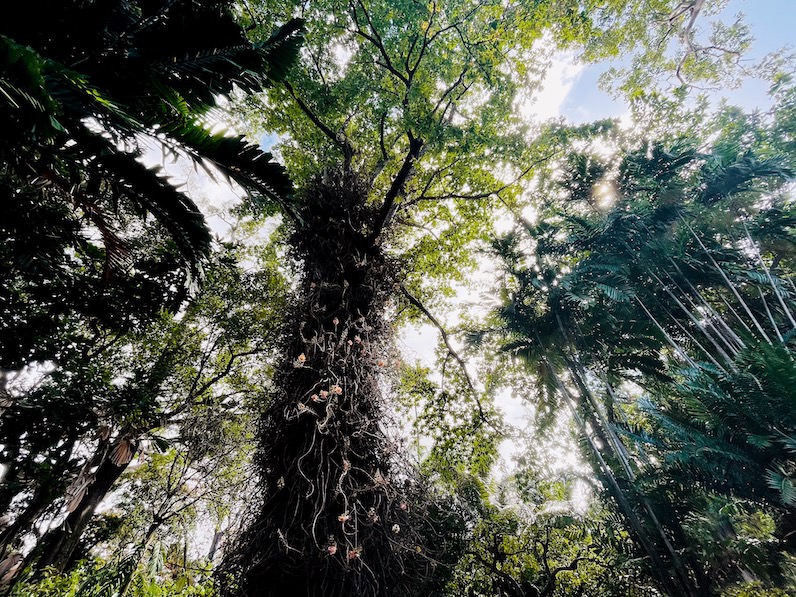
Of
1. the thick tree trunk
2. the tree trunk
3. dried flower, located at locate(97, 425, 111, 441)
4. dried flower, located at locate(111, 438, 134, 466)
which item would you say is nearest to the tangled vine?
the thick tree trunk

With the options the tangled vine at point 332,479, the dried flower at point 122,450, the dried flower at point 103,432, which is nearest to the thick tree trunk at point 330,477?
the tangled vine at point 332,479

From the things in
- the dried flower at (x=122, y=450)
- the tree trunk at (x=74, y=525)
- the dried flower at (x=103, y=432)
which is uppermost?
the dried flower at (x=103, y=432)

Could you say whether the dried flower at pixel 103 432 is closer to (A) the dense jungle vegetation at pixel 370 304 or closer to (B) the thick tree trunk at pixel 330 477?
(A) the dense jungle vegetation at pixel 370 304

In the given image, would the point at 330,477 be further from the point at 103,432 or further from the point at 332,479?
the point at 103,432

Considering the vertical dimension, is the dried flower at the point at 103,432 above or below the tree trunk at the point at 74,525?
above

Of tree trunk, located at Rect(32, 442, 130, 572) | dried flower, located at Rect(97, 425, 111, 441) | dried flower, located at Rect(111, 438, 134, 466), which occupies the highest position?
dried flower, located at Rect(97, 425, 111, 441)

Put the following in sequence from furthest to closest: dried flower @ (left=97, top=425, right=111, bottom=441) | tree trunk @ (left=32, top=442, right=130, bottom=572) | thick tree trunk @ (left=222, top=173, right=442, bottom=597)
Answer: tree trunk @ (left=32, top=442, right=130, bottom=572)
dried flower @ (left=97, top=425, right=111, bottom=441)
thick tree trunk @ (left=222, top=173, right=442, bottom=597)

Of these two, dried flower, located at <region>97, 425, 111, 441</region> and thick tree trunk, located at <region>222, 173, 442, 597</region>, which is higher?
dried flower, located at <region>97, 425, 111, 441</region>

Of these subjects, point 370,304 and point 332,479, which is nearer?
point 332,479

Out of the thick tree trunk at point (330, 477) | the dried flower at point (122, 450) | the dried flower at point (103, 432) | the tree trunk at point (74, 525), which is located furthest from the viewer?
the tree trunk at point (74, 525)

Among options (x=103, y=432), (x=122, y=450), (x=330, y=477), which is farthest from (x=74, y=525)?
(x=330, y=477)

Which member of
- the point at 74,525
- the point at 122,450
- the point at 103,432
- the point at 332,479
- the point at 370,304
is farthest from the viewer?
the point at 74,525

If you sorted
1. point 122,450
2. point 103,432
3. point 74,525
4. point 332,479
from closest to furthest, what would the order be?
1. point 332,479
2. point 103,432
3. point 122,450
4. point 74,525

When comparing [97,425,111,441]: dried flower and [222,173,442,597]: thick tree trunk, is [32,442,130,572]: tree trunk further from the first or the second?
[222,173,442,597]: thick tree trunk
